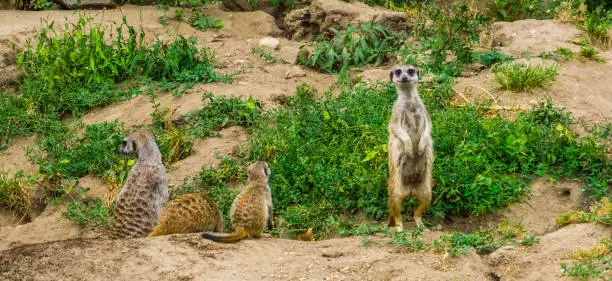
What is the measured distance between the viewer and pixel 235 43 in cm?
889

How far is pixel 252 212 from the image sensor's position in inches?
219

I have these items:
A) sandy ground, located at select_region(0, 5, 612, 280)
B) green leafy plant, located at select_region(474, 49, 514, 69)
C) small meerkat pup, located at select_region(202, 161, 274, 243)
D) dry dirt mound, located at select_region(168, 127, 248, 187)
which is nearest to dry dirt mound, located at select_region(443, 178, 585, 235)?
sandy ground, located at select_region(0, 5, 612, 280)

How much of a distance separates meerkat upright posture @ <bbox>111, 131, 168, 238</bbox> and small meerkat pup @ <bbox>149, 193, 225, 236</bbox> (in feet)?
0.78

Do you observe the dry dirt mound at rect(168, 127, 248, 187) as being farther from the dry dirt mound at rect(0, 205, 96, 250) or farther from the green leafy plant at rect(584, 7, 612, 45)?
the green leafy plant at rect(584, 7, 612, 45)

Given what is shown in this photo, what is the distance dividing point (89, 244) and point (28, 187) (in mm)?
2291

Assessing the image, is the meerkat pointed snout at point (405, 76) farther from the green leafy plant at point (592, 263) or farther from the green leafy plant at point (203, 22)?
the green leafy plant at point (203, 22)

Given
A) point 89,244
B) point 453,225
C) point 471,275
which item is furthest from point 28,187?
point 471,275

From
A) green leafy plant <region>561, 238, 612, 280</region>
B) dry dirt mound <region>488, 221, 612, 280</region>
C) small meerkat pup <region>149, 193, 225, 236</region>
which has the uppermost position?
green leafy plant <region>561, 238, 612, 280</region>

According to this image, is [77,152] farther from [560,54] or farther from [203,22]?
[560,54]

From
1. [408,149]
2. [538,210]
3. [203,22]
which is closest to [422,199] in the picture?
[408,149]

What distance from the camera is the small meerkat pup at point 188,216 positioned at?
223 inches

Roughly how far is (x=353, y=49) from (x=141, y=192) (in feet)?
9.93

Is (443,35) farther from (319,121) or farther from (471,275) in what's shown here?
(471,275)

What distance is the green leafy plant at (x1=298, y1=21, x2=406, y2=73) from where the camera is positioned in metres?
8.30
